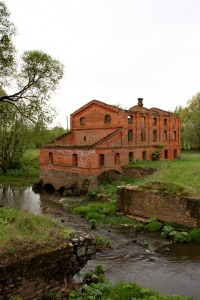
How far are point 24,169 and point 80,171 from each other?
14.1 metres

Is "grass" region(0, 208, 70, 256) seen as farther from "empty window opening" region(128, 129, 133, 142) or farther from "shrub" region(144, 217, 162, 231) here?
"empty window opening" region(128, 129, 133, 142)

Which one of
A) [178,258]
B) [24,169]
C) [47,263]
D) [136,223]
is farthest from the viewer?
[24,169]

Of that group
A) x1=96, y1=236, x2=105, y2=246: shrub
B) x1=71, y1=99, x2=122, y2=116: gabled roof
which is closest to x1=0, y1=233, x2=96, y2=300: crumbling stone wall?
x1=96, y1=236, x2=105, y2=246: shrub

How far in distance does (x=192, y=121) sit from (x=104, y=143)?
92.1 ft

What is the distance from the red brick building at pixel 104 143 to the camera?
28.4m

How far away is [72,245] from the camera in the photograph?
8062 millimetres

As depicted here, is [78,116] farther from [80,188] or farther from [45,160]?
[80,188]

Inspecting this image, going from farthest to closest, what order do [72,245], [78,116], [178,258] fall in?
[78,116] → [178,258] → [72,245]

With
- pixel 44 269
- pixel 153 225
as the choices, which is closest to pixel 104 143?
pixel 153 225

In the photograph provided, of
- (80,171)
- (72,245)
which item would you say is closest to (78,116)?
(80,171)

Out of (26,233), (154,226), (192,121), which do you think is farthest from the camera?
(192,121)

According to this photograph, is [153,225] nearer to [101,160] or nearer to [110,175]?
[101,160]

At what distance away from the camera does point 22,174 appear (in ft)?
124

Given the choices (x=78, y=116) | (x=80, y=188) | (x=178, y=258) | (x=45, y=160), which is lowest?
(x=178, y=258)
